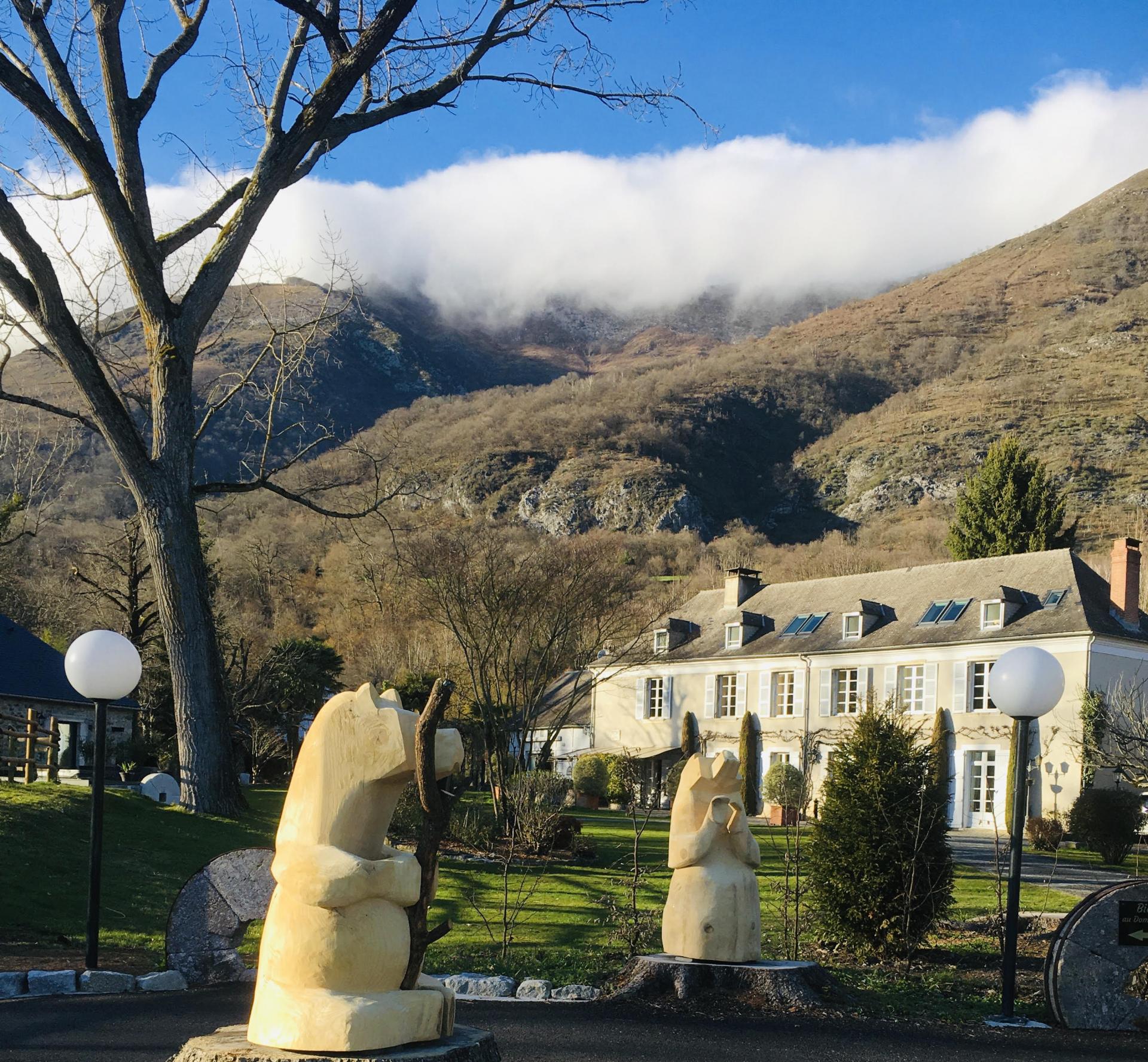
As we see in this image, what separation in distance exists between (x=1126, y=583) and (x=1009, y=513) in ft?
49.8

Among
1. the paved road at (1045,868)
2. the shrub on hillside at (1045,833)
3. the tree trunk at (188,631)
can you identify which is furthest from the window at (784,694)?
the tree trunk at (188,631)

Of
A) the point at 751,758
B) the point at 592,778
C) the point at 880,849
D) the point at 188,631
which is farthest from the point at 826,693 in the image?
the point at 880,849

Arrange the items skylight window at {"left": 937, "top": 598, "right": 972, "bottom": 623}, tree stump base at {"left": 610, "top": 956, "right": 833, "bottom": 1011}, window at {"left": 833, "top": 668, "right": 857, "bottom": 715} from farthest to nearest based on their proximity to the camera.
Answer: window at {"left": 833, "top": 668, "right": 857, "bottom": 715}
skylight window at {"left": 937, "top": 598, "right": 972, "bottom": 623}
tree stump base at {"left": 610, "top": 956, "right": 833, "bottom": 1011}

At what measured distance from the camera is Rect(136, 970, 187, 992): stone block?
348 inches

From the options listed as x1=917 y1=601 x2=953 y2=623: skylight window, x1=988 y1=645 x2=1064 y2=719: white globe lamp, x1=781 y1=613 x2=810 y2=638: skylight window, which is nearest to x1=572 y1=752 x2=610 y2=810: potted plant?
x1=781 y1=613 x2=810 y2=638: skylight window

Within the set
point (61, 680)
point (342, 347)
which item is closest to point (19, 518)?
point (61, 680)

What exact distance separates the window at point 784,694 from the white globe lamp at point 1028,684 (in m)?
31.4

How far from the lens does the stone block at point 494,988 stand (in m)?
8.96

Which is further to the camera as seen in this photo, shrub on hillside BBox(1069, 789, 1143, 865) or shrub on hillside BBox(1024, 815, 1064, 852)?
shrub on hillside BBox(1024, 815, 1064, 852)

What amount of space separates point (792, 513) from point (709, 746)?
51537 millimetres

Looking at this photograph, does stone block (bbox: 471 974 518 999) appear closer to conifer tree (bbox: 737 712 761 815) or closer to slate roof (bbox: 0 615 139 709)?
slate roof (bbox: 0 615 139 709)

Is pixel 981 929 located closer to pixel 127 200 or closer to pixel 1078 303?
pixel 127 200

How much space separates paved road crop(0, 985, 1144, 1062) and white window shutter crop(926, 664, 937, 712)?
94.1 ft

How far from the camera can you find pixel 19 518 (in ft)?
122
